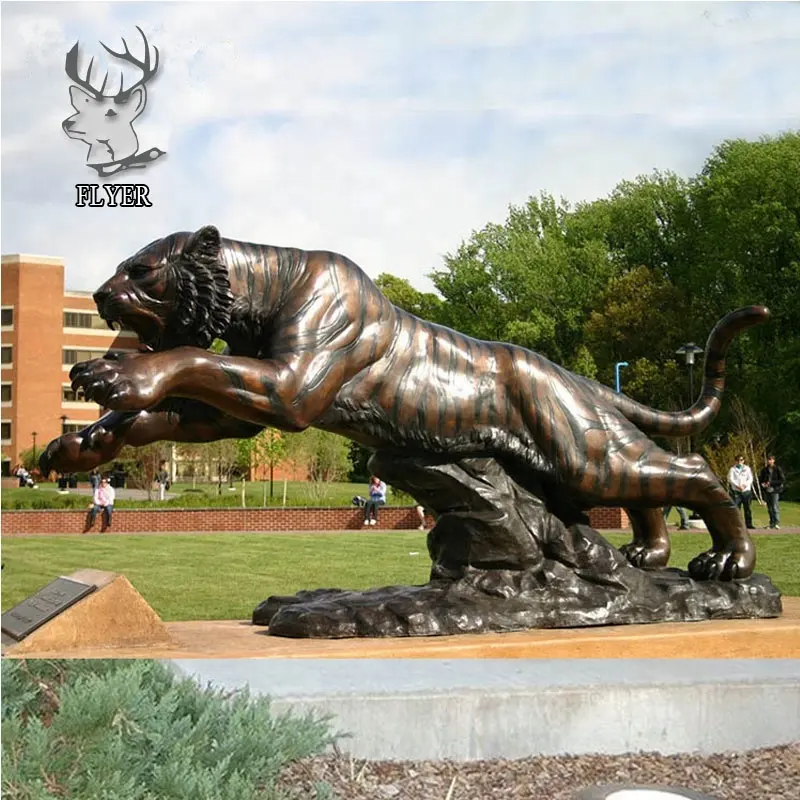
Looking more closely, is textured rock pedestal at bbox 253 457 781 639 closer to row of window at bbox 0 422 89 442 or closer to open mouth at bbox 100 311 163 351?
open mouth at bbox 100 311 163 351

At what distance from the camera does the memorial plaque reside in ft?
10.7

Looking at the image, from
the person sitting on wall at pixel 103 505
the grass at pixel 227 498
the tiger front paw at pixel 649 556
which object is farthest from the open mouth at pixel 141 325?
the grass at pixel 227 498

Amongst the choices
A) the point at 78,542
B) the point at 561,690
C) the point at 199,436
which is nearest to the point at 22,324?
the point at 199,436

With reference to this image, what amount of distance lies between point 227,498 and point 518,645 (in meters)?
16.1

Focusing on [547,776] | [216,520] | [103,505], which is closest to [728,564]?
[547,776]

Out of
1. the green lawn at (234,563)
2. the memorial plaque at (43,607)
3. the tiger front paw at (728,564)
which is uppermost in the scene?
the tiger front paw at (728,564)

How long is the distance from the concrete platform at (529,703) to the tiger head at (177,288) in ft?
5.30

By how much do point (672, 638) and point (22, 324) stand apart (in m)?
4.88

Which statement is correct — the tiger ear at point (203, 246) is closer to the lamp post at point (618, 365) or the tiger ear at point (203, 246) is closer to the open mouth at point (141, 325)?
the open mouth at point (141, 325)

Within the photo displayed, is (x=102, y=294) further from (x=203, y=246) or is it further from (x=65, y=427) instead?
(x=65, y=427)

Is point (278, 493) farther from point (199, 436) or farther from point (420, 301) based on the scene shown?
point (199, 436)

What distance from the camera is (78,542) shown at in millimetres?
12891

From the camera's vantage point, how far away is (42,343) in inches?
257

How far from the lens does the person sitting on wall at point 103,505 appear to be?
565 inches
